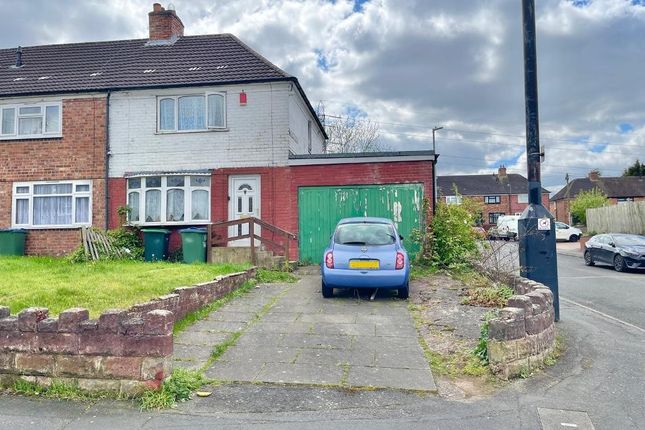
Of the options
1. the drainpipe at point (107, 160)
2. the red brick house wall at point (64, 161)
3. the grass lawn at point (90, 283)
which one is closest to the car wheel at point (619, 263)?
the grass lawn at point (90, 283)

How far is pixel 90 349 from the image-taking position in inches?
164

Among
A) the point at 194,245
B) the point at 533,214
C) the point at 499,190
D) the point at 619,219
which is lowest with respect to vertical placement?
the point at 194,245

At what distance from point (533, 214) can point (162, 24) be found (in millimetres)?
15566

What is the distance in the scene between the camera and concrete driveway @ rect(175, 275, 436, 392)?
4.61 metres

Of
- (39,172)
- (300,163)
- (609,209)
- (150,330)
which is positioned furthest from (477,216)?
(609,209)

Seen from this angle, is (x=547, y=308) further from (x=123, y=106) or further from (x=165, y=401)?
(x=123, y=106)

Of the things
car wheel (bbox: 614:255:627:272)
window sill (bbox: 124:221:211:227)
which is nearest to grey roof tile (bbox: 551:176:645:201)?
car wheel (bbox: 614:255:627:272)

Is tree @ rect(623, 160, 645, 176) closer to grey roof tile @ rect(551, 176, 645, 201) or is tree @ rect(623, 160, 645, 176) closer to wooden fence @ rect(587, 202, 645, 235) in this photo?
grey roof tile @ rect(551, 176, 645, 201)

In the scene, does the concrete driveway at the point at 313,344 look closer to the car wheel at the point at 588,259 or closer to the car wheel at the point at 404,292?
the car wheel at the point at 404,292

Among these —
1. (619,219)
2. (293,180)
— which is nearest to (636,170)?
(619,219)

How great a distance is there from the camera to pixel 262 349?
5430mm

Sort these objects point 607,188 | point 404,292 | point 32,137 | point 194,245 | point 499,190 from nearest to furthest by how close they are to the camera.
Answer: point 404,292, point 194,245, point 32,137, point 607,188, point 499,190

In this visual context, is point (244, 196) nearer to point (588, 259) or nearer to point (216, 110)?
point (216, 110)

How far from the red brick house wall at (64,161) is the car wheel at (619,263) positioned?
17.8 meters
